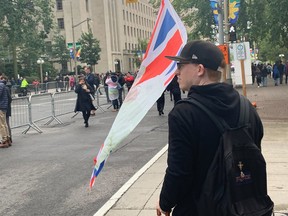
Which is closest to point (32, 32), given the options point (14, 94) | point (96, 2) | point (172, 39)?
point (14, 94)

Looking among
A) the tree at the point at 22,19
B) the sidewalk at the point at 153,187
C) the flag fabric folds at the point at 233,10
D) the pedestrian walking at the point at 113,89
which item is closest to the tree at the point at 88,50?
the tree at the point at 22,19

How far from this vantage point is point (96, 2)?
272 ft

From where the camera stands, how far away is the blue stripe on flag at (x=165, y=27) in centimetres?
344

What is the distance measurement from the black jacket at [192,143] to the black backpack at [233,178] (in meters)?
0.05

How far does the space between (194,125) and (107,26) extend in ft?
270

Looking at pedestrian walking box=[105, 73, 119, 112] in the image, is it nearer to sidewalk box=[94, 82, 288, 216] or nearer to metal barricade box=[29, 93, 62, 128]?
metal barricade box=[29, 93, 62, 128]

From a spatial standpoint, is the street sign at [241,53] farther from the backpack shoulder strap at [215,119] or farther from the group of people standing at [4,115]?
the backpack shoulder strap at [215,119]

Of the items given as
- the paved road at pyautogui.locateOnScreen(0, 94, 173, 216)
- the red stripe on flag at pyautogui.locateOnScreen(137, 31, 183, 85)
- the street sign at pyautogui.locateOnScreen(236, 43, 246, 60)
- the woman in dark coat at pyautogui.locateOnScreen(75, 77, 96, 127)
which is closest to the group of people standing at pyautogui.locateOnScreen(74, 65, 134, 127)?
the woman in dark coat at pyautogui.locateOnScreen(75, 77, 96, 127)

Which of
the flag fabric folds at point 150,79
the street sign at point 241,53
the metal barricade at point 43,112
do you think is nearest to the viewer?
the flag fabric folds at point 150,79

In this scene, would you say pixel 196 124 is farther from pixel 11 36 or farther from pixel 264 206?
pixel 11 36

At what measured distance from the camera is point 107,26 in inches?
3258

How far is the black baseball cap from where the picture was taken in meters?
2.47

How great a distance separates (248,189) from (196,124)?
0.43m

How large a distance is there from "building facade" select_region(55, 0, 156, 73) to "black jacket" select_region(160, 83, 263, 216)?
2580 inches
